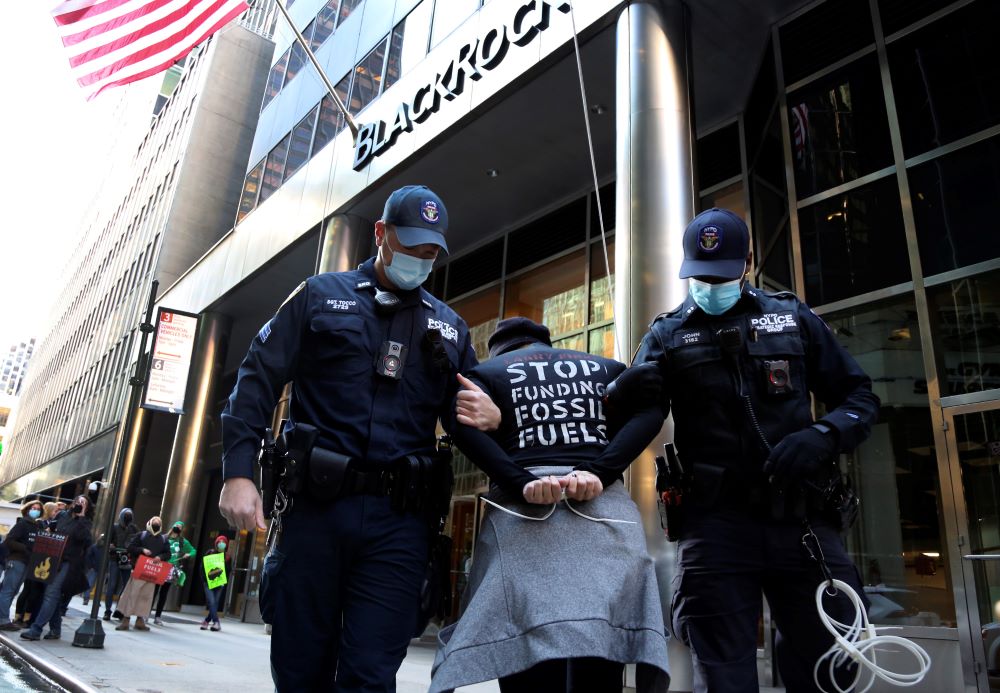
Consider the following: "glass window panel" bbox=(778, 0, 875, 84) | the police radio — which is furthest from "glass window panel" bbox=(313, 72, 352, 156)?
the police radio

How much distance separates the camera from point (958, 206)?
7223 millimetres

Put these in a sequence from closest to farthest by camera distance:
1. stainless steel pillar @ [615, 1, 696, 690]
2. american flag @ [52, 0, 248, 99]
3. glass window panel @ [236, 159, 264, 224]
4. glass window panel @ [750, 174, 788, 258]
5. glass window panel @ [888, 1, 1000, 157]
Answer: stainless steel pillar @ [615, 1, 696, 690] → glass window panel @ [888, 1, 1000, 157] → glass window panel @ [750, 174, 788, 258] → american flag @ [52, 0, 248, 99] → glass window panel @ [236, 159, 264, 224]

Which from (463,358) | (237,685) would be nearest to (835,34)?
(463,358)

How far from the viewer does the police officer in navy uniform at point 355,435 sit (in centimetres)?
239

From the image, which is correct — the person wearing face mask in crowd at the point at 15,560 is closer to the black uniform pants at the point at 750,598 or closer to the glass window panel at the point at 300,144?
the glass window panel at the point at 300,144

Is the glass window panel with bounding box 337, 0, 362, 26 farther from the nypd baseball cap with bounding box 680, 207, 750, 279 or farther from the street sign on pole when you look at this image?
the nypd baseball cap with bounding box 680, 207, 750, 279

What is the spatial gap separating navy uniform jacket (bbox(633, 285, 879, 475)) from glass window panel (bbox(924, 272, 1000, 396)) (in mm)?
4760

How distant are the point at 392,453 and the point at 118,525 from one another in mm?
11589

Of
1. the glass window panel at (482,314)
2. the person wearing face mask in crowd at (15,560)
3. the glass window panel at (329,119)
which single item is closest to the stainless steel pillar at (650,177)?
the glass window panel at (482,314)

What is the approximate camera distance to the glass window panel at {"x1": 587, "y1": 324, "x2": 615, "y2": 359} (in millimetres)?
10727

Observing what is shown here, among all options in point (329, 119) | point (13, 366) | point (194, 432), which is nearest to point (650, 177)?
point (329, 119)

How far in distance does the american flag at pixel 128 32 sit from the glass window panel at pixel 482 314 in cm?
582

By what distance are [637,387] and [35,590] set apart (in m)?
9.49

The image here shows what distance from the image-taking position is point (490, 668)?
2.18 meters
